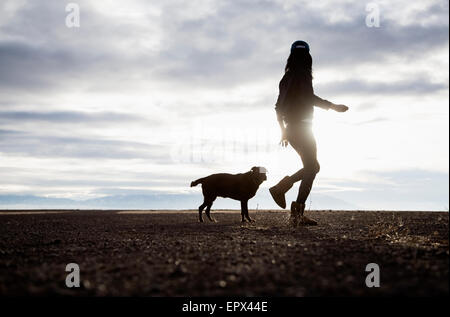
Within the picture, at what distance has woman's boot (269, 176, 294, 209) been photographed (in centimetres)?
719

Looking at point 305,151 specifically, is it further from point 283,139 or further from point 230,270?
point 230,270

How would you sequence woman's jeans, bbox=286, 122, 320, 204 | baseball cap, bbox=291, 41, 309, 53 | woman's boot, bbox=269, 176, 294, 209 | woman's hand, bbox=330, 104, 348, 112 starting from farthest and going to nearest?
woman's boot, bbox=269, 176, 294, 209 < baseball cap, bbox=291, 41, 309, 53 < woman's jeans, bbox=286, 122, 320, 204 < woman's hand, bbox=330, 104, 348, 112

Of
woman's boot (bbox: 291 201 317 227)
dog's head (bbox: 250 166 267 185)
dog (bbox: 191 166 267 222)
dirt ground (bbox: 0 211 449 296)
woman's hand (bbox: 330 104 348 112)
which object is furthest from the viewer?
dog (bbox: 191 166 267 222)

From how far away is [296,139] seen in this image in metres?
6.62

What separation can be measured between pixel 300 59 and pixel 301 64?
85 mm

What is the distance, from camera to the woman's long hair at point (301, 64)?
665cm

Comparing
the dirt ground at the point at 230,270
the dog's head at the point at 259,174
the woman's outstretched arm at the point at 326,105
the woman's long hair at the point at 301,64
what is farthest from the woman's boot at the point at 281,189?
the dirt ground at the point at 230,270

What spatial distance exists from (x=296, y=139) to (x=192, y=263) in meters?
3.94

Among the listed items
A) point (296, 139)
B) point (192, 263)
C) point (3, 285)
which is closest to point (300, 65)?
point (296, 139)

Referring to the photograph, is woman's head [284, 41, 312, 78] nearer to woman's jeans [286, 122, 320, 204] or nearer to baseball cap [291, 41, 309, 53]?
baseball cap [291, 41, 309, 53]

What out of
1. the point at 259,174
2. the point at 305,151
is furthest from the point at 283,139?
the point at 259,174

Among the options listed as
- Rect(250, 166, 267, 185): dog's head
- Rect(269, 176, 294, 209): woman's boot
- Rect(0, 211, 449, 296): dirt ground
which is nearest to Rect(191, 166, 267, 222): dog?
Rect(250, 166, 267, 185): dog's head

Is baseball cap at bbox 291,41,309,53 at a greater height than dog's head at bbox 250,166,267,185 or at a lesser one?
greater

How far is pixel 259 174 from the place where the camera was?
398 inches
